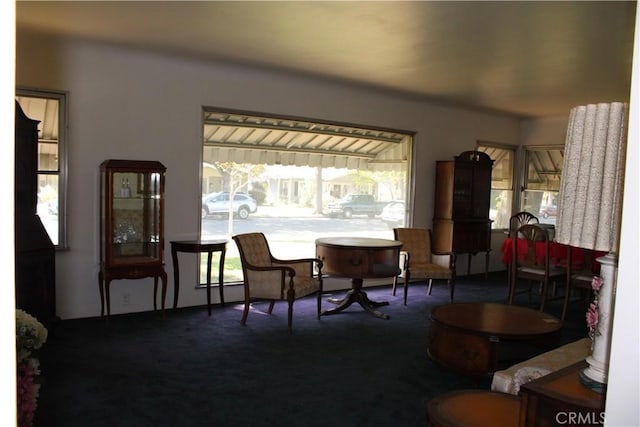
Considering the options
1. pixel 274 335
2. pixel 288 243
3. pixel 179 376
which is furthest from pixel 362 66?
pixel 179 376

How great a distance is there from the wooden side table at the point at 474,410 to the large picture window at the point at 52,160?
13.0ft

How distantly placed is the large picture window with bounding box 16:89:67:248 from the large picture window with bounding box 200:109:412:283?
4.62ft

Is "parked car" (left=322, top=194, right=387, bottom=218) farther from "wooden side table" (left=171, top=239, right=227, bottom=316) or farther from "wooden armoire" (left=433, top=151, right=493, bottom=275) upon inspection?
"wooden side table" (left=171, top=239, right=227, bottom=316)

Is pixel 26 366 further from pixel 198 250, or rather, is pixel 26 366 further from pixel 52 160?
pixel 52 160

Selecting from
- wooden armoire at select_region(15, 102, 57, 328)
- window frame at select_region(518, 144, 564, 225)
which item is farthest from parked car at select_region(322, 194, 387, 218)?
wooden armoire at select_region(15, 102, 57, 328)

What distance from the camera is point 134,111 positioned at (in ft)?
16.0

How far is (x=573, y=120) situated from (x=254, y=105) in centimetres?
439

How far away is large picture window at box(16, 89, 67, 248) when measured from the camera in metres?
4.52

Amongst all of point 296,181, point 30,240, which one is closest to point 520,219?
point 296,181

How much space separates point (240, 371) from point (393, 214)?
13.7 feet

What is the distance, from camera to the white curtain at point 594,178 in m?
1.42

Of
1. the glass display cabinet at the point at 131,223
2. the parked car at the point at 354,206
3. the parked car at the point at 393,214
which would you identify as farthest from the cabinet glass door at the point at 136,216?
the parked car at the point at 393,214

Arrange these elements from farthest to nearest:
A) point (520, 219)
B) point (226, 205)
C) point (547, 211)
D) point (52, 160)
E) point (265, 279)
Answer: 1. point (547, 211)
2. point (520, 219)
3. point (226, 205)
4. point (265, 279)
5. point (52, 160)

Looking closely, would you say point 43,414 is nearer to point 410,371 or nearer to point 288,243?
point 410,371
